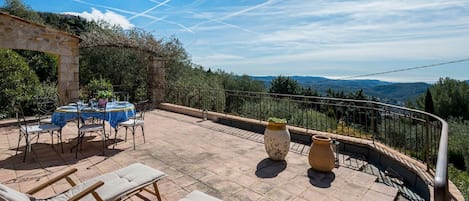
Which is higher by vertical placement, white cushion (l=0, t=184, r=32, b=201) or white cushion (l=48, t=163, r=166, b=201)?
white cushion (l=0, t=184, r=32, b=201)

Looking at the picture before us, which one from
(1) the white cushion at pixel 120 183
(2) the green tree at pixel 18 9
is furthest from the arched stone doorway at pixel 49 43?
(2) the green tree at pixel 18 9

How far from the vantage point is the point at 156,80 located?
9.16 meters

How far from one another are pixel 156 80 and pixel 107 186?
23.8ft

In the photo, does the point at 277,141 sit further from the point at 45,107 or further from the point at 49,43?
the point at 49,43

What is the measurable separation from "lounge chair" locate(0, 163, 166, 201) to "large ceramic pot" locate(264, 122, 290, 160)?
185 cm

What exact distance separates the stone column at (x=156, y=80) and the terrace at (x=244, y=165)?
381 cm

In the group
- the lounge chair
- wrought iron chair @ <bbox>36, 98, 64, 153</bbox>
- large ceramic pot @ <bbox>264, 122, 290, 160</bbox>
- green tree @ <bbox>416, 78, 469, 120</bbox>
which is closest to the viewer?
the lounge chair

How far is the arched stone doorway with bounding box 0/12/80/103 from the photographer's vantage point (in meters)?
6.11

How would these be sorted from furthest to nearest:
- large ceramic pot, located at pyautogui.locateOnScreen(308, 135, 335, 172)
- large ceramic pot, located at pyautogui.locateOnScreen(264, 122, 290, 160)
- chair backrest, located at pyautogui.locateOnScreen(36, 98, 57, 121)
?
1. chair backrest, located at pyautogui.locateOnScreen(36, 98, 57, 121)
2. large ceramic pot, located at pyautogui.locateOnScreen(264, 122, 290, 160)
3. large ceramic pot, located at pyautogui.locateOnScreen(308, 135, 335, 172)

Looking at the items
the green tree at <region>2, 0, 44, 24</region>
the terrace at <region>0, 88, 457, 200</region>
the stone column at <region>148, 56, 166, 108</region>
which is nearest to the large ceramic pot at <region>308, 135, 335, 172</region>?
the terrace at <region>0, 88, 457, 200</region>

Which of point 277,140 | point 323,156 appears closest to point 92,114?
point 277,140

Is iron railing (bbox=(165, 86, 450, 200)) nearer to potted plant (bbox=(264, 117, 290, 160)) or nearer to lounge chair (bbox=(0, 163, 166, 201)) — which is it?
potted plant (bbox=(264, 117, 290, 160))

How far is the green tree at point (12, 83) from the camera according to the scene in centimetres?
706

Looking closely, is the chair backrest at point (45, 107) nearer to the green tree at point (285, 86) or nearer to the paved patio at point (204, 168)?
the paved patio at point (204, 168)
